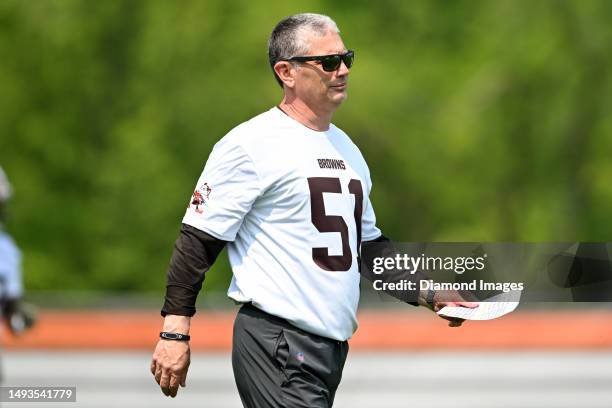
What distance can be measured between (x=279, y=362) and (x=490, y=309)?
33.5 inches

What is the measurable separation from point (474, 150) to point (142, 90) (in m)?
7.06

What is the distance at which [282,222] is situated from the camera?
13.4 ft

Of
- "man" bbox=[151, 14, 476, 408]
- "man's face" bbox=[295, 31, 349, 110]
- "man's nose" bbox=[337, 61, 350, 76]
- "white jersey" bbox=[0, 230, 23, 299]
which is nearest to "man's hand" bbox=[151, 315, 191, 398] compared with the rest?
"man" bbox=[151, 14, 476, 408]

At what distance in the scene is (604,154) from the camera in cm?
2397

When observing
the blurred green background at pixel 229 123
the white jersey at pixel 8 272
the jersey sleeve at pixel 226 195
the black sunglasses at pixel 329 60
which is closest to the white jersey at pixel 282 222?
the jersey sleeve at pixel 226 195

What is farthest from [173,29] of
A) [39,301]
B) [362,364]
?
[362,364]

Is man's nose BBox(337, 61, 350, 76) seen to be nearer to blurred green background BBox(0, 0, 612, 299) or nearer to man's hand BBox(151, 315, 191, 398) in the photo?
man's hand BBox(151, 315, 191, 398)

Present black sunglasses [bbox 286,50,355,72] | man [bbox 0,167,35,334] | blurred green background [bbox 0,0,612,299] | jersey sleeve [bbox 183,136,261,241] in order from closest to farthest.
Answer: jersey sleeve [bbox 183,136,261,241] → black sunglasses [bbox 286,50,355,72] → man [bbox 0,167,35,334] → blurred green background [bbox 0,0,612,299]

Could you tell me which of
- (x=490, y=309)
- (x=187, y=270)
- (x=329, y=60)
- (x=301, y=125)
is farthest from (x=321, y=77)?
(x=490, y=309)

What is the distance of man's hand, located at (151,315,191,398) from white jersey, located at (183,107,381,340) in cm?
29

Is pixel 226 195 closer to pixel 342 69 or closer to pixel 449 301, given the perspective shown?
pixel 342 69

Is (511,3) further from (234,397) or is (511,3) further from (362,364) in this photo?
(234,397)

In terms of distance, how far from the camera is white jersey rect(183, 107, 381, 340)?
4.04 metres

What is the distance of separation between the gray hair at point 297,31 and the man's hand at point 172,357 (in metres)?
1.04
